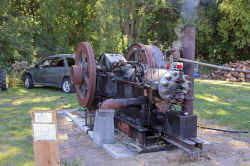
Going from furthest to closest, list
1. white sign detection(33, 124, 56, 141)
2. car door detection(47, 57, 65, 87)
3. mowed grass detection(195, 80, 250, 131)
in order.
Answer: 1. car door detection(47, 57, 65, 87)
2. mowed grass detection(195, 80, 250, 131)
3. white sign detection(33, 124, 56, 141)

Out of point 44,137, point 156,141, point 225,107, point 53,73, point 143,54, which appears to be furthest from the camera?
point 53,73

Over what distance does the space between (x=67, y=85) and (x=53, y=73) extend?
1.08 meters

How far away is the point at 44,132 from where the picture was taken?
8.71ft

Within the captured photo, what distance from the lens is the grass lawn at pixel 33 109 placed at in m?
4.61

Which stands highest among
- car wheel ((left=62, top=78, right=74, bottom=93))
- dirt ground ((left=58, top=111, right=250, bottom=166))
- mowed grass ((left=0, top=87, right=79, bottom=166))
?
car wheel ((left=62, top=78, right=74, bottom=93))

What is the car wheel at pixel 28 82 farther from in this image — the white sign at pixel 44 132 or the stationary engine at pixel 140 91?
the white sign at pixel 44 132

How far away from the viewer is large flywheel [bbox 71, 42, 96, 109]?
543 centimetres

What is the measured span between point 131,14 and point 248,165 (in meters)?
14.6

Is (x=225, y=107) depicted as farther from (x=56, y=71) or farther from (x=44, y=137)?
(x=56, y=71)

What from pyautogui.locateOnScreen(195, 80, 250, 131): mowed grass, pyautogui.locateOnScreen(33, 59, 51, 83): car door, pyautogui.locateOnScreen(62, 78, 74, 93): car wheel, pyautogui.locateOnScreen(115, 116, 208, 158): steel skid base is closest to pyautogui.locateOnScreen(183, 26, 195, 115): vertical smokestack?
pyautogui.locateOnScreen(115, 116, 208, 158): steel skid base

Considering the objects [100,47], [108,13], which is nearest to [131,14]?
[108,13]

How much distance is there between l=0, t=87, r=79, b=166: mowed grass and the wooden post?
1.54 meters

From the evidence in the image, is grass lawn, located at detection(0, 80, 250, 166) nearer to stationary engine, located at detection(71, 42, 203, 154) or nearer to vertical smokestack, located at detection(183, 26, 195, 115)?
stationary engine, located at detection(71, 42, 203, 154)

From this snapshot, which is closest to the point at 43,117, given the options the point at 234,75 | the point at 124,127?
the point at 124,127
